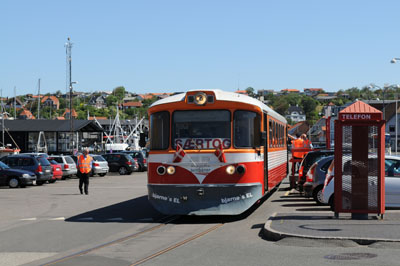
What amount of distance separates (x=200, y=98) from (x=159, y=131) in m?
1.28

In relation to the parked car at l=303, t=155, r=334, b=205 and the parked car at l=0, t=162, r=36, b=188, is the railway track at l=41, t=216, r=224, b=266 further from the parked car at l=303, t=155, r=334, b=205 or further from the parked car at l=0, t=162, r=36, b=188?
the parked car at l=0, t=162, r=36, b=188

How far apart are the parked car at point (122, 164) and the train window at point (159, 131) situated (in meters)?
31.7

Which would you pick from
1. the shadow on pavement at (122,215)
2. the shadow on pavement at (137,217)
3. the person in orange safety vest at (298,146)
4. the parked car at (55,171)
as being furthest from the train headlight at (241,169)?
the parked car at (55,171)

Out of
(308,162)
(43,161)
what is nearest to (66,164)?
(43,161)

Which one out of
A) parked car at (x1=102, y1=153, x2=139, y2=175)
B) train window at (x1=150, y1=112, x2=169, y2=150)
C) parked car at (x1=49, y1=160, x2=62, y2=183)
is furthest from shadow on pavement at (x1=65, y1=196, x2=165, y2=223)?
parked car at (x1=102, y1=153, x2=139, y2=175)

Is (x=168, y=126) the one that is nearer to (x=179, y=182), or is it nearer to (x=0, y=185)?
(x=179, y=182)

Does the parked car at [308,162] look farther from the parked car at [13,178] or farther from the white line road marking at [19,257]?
the parked car at [13,178]

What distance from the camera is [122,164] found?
157 feet

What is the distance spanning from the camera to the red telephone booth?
1448 cm

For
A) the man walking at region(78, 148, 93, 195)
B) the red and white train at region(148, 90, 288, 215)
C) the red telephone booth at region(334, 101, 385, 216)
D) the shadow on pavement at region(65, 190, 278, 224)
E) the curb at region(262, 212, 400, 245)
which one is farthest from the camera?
the man walking at region(78, 148, 93, 195)

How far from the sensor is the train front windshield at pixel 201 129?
15.5m

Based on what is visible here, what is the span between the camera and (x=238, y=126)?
15.7 metres

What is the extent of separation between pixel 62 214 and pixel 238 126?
6.07m

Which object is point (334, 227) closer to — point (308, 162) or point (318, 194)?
point (318, 194)
